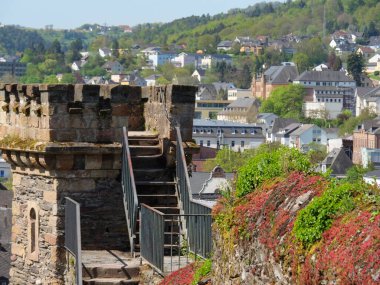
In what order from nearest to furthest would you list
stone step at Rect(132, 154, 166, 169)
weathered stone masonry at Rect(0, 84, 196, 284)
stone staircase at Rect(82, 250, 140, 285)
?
stone staircase at Rect(82, 250, 140, 285)
weathered stone masonry at Rect(0, 84, 196, 284)
stone step at Rect(132, 154, 166, 169)

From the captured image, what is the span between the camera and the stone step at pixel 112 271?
16.5 meters

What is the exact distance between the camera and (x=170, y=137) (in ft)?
60.8

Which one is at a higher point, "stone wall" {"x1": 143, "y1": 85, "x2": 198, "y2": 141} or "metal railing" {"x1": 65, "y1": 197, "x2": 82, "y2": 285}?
"stone wall" {"x1": 143, "y1": 85, "x2": 198, "y2": 141}

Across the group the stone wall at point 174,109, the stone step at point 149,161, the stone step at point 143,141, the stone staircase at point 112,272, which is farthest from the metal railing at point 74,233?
the stone wall at point 174,109

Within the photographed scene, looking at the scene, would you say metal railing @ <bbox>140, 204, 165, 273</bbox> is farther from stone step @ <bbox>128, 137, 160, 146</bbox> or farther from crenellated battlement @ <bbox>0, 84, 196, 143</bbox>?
stone step @ <bbox>128, 137, 160, 146</bbox>

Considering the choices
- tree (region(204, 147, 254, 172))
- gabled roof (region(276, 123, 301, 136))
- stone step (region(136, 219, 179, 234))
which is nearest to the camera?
stone step (region(136, 219, 179, 234))

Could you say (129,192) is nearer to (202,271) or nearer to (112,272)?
(112,272)

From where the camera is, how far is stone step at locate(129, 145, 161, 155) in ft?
60.5

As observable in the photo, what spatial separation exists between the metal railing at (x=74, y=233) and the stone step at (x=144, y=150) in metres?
1.02

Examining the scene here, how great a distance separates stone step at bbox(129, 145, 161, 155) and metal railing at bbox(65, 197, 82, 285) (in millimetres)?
1023

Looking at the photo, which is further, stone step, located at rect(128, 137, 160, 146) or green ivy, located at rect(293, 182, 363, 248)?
stone step, located at rect(128, 137, 160, 146)

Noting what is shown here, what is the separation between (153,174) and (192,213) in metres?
1.64

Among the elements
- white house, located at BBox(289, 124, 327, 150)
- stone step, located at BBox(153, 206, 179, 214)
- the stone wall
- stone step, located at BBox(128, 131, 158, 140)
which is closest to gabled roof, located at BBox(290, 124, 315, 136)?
white house, located at BBox(289, 124, 327, 150)

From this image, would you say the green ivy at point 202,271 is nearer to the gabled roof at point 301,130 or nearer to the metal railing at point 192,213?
the metal railing at point 192,213
